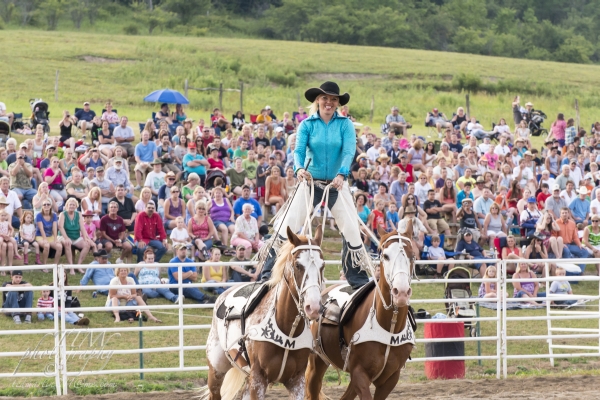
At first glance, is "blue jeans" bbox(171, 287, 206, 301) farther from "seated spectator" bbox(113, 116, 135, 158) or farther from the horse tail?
"seated spectator" bbox(113, 116, 135, 158)

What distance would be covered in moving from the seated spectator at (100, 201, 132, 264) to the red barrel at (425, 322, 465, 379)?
5.72m

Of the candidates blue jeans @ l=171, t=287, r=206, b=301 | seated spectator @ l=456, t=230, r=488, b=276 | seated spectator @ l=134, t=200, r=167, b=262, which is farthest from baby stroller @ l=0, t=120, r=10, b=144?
seated spectator @ l=456, t=230, r=488, b=276

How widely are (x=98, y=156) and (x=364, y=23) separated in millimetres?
58943

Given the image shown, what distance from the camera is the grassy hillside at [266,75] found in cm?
3866

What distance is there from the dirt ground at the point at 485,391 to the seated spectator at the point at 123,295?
2576 mm

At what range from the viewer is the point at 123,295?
13391 mm

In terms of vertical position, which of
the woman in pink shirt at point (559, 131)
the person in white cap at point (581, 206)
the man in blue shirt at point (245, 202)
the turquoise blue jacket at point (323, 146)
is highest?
the turquoise blue jacket at point (323, 146)

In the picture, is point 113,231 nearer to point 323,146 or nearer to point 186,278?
point 186,278

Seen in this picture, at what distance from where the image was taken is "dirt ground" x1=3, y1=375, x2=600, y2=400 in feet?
34.6

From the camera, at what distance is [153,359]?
12578 millimetres

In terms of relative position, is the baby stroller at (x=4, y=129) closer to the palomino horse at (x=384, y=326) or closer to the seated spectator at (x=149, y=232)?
the seated spectator at (x=149, y=232)

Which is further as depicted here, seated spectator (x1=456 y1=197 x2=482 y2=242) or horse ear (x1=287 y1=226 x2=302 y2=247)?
seated spectator (x1=456 y1=197 x2=482 y2=242)

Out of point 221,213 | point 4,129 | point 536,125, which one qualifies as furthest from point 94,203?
point 536,125

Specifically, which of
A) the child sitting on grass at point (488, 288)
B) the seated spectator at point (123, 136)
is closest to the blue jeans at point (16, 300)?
the child sitting on grass at point (488, 288)
